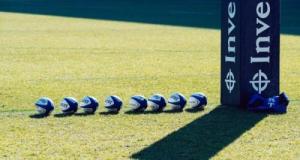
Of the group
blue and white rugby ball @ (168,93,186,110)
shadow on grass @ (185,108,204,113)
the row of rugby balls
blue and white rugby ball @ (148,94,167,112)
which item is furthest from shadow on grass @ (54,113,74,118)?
shadow on grass @ (185,108,204,113)

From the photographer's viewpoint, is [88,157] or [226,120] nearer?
[88,157]

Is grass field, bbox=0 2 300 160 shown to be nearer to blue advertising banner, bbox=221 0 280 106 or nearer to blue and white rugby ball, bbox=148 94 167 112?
blue and white rugby ball, bbox=148 94 167 112

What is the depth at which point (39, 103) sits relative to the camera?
7672mm

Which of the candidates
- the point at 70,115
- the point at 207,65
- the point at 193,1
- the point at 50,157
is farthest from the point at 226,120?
the point at 193,1

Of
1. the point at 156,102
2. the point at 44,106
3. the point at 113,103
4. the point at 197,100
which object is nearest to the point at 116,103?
the point at 113,103

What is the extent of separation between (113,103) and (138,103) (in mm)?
271

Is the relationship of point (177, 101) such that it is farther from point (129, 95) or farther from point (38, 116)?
point (38, 116)

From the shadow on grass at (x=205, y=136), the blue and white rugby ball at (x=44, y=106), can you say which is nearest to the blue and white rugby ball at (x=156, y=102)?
the shadow on grass at (x=205, y=136)

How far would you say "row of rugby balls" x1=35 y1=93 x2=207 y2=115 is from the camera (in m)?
7.69

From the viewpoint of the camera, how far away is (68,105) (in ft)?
25.3

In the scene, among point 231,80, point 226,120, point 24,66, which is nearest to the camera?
point 226,120

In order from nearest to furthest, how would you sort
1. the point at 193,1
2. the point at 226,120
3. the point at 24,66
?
1. the point at 226,120
2. the point at 24,66
3. the point at 193,1

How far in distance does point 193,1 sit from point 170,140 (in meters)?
34.8

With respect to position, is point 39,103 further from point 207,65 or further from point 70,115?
point 207,65
